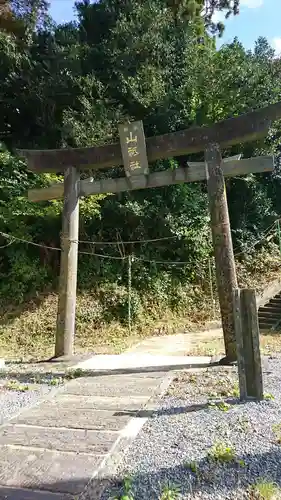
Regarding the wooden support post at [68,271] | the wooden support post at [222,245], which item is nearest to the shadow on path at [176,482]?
the wooden support post at [222,245]

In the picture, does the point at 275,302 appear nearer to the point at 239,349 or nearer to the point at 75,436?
the point at 239,349

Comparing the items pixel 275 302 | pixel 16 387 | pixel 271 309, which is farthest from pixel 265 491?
pixel 275 302

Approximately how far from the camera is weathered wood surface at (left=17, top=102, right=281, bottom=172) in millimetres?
5309

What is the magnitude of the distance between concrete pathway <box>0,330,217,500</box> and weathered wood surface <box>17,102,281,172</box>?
11.0 ft

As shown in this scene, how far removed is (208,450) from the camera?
230 centimetres

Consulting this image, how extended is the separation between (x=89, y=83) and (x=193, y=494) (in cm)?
1087

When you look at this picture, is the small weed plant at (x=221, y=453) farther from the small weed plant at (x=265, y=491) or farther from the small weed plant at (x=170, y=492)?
the small weed plant at (x=170, y=492)

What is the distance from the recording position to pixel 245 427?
8.75 feet

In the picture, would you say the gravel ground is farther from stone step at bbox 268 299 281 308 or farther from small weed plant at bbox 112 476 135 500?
stone step at bbox 268 299 281 308

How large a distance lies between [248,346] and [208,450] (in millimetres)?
1317

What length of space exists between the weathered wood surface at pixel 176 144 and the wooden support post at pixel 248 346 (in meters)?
2.86

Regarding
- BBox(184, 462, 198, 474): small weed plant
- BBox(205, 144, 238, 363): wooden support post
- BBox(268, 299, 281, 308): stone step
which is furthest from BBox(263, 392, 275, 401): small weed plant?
BBox(268, 299, 281, 308): stone step

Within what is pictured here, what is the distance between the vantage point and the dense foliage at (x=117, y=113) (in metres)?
10.3

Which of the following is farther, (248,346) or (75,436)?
(248,346)
